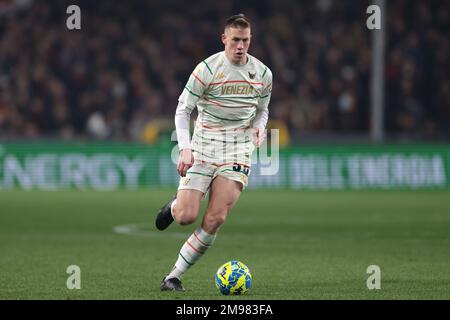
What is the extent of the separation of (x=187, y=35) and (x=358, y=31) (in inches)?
177

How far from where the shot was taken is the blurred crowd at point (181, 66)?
26141 mm

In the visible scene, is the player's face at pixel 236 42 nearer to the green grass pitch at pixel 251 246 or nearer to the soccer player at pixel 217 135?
the soccer player at pixel 217 135

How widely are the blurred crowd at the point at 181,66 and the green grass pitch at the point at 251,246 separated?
3769 mm

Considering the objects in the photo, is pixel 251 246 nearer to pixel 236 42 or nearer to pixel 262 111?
pixel 262 111

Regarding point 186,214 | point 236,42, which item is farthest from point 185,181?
point 236,42

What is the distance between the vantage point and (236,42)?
9.12 m

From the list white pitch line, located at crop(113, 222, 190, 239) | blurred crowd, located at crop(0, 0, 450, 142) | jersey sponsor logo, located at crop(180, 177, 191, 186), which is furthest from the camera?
→ blurred crowd, located at crop(0, 0, 450, 142)

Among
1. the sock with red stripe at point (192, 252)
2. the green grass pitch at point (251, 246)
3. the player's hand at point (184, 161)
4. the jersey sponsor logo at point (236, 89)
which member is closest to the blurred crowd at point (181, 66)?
the green grass pitch at point (251, 246)

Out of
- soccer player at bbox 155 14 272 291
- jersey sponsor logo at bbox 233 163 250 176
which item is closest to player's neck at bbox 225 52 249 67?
soccer player at bbox 155 14 272 291

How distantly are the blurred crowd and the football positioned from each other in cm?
1652

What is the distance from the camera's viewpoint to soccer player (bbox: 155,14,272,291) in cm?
912

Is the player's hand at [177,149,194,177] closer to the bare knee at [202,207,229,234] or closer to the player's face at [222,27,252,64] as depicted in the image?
the bare knee at [202,207,229,234]

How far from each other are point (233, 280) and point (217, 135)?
131 cm

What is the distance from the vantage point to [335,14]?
29.4 metres
